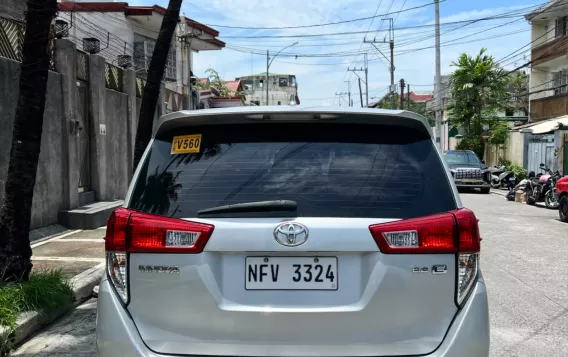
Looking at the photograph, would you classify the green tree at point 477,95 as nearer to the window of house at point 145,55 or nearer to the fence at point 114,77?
the window of house at point 145,55

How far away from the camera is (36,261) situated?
23.8ft

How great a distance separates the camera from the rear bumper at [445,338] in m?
2.41

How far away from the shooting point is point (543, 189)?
16.3 m

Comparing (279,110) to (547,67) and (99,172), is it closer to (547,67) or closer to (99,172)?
(99,172)

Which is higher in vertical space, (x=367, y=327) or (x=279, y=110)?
(x=279, y=110)

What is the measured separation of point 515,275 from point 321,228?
5.71 metres

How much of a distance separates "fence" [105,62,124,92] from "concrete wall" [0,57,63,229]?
2982 millimetres

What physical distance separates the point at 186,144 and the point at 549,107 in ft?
95.7

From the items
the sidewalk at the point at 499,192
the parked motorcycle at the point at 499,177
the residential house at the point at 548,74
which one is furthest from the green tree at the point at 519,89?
the sidewalk at the point at 499,192

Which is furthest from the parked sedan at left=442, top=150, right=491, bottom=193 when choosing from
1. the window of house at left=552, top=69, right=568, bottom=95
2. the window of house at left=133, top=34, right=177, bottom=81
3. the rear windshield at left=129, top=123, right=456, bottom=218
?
the rear windshield at left=129, top=123, right=456, bottom=218

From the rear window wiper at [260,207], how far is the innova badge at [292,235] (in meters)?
0.10

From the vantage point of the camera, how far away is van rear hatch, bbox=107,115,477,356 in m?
2.38

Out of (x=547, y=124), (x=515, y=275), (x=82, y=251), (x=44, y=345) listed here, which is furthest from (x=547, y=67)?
(x=44, y=345)

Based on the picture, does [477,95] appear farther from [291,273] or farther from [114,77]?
[291,273]
